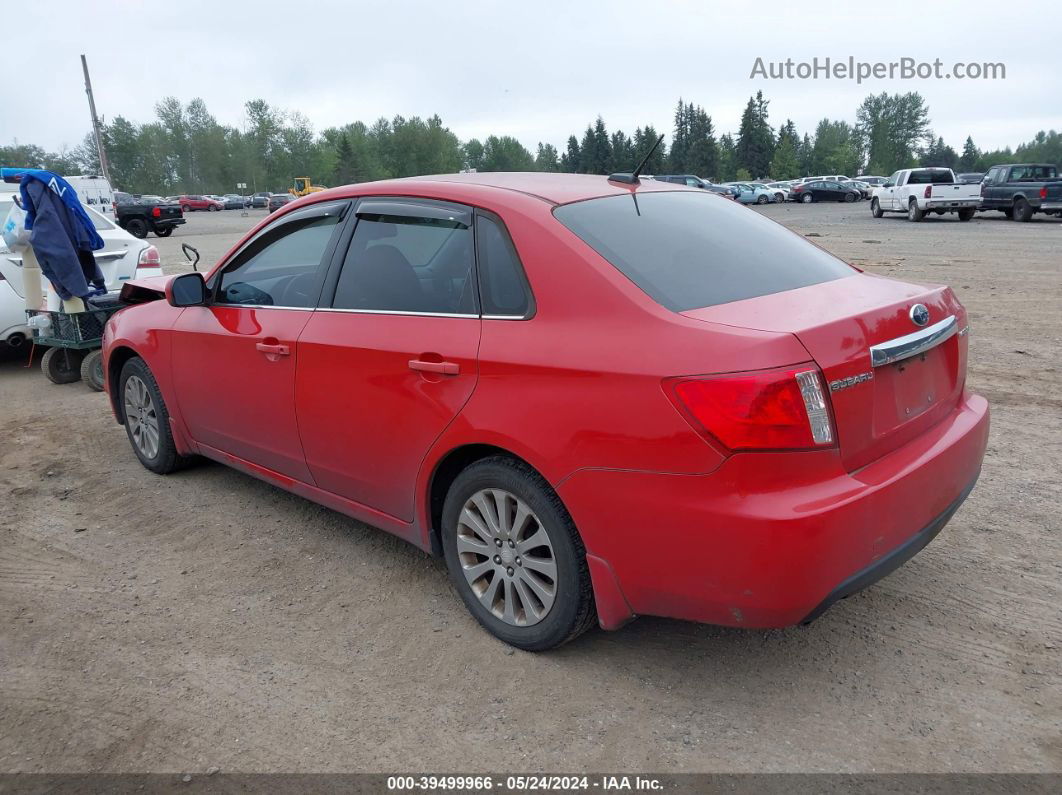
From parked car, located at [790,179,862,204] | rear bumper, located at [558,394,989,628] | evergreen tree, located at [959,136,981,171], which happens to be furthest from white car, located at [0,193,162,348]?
evergreen tree, located at [959,136,981,171]

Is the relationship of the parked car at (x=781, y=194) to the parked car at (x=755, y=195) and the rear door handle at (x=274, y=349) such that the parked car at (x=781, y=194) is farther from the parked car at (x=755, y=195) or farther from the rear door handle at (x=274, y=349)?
the rear door handle at (x=274, y=349)

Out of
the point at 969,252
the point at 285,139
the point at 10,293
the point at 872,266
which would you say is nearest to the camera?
the point at 10,293

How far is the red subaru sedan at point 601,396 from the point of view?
2.41 meters

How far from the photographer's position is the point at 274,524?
4.33 metres

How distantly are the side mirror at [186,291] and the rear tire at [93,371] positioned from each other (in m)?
3.59

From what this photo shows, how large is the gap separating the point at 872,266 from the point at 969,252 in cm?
362

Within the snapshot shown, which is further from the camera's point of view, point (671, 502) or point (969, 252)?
point (969, 252)

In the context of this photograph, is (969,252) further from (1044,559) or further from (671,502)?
(671,502)

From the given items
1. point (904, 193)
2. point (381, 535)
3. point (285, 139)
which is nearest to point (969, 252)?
point (904, 193)

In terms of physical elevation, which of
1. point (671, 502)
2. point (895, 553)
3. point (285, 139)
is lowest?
point (895, 553)

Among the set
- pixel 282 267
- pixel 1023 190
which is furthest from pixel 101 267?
pixel 1023 190

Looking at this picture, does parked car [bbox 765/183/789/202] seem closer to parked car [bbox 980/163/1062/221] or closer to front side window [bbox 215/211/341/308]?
parked car [bbox 980/163/1062/221]

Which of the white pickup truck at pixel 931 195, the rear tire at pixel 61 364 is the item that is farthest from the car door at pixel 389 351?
the white pickup truck at pixel 931 195

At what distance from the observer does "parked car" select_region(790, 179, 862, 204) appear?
4650 centimetres
